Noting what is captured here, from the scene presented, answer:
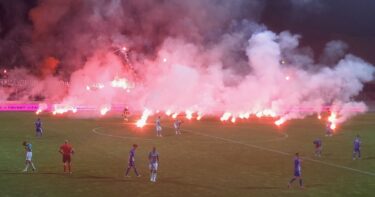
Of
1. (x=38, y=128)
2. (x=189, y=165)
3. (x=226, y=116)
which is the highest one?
(x=226, y=116)

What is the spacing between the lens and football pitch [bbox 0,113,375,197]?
18984 millimetres

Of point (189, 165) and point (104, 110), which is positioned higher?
point (104, 110)

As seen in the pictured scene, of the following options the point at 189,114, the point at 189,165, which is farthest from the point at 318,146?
the point at 189,114

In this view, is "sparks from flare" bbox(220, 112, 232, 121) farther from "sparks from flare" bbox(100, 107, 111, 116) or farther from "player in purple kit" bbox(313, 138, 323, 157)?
"player in purple kit" bbox(313, 138, 323, 157)

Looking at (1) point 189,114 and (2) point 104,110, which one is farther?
(2) point 104,110

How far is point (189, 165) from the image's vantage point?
80.3 ft

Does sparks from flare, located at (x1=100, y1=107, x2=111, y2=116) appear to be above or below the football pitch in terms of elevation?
above

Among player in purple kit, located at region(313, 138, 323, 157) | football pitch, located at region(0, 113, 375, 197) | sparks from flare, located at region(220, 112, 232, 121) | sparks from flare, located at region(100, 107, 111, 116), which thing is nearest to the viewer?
football pitch, located at region(0, 113, 375, 197)

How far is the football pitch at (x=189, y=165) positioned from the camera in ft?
62.3

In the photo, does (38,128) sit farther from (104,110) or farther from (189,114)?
(104,110)

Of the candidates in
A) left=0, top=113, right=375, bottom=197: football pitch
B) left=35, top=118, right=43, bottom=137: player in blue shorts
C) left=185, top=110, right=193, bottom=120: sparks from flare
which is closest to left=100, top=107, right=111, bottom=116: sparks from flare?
left=185, top=110, right=193, bottom=120: sparks from flare

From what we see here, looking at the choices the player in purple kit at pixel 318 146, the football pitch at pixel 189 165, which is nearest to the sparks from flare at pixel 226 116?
the football pitch at pixel 189 165

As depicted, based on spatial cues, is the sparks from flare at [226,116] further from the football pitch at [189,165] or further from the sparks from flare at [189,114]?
the football pitch at [189,165]

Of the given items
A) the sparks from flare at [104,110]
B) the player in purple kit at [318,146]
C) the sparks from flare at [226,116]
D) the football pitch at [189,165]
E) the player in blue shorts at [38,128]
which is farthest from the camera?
the sparks from flare at [104,110]
